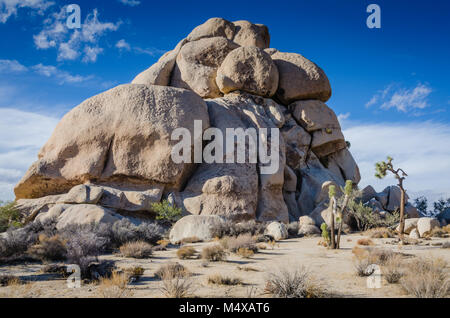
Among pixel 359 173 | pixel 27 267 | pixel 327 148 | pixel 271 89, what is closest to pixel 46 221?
pixel 27 267

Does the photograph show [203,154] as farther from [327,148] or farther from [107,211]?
[327,148]

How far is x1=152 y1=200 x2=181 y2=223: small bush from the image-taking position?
17.4 m

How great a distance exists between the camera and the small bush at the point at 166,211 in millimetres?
17359

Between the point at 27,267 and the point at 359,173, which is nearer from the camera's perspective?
the point at 27,267

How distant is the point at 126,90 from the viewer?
20.2m

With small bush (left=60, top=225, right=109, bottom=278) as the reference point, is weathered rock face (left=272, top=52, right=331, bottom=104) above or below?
above

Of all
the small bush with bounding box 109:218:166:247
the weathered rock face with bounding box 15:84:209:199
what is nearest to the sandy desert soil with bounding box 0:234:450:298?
the small bush with bounding box 109:218:166:247

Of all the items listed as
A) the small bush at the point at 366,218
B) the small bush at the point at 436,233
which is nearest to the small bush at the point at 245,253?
the small bush at the point at 436,233

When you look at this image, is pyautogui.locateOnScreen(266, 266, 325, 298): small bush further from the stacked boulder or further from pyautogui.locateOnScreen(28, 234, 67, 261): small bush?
the stacked boulder

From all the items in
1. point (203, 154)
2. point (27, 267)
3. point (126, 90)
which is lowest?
point (27, 267)

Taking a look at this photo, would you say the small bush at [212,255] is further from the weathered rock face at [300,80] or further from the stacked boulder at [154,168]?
the weathered rock face at [300,80]

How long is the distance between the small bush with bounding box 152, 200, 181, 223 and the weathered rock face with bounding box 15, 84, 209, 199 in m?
1.74

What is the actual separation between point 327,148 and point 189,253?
22467 mm
